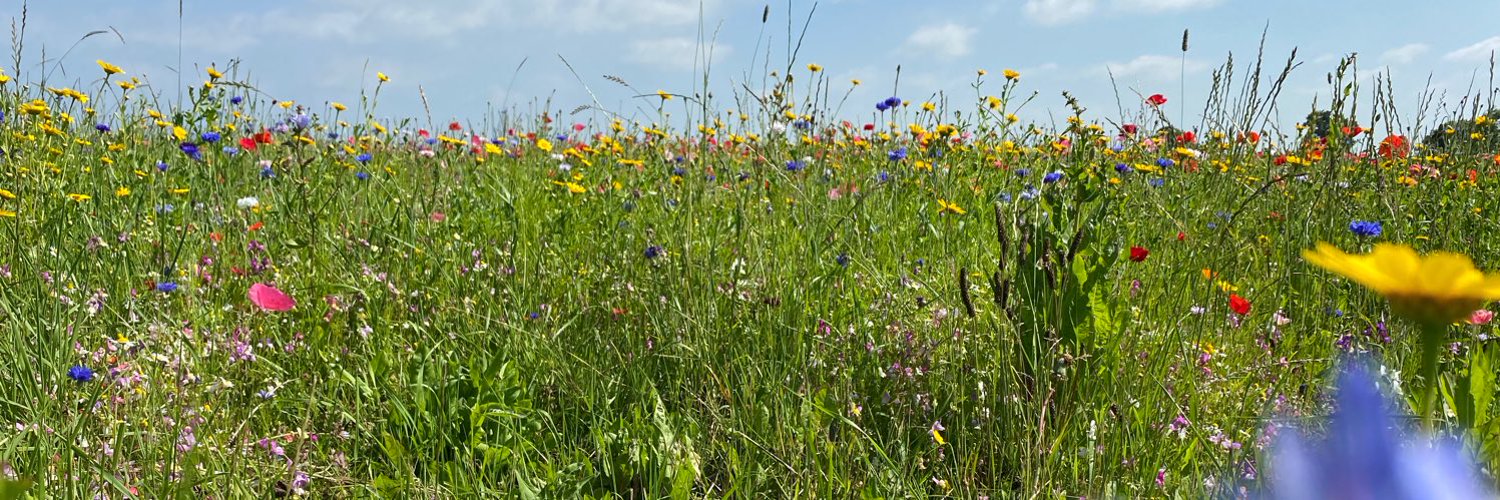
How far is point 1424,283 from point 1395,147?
3040 mm

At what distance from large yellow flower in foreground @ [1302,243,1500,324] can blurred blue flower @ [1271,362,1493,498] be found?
277mm

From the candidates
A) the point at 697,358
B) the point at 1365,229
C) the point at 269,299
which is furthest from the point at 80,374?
the point at 1365,229

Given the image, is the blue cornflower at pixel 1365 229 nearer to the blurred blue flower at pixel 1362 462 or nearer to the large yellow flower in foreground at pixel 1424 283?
the large yellow flower in foreground at pixel 1424 283

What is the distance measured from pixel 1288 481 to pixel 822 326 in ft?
6.06

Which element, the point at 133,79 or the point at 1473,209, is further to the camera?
the point at 133,79

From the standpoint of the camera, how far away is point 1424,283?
0.44 m

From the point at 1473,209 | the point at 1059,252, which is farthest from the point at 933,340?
the point at 1473,209

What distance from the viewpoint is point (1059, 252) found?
1.73 metres

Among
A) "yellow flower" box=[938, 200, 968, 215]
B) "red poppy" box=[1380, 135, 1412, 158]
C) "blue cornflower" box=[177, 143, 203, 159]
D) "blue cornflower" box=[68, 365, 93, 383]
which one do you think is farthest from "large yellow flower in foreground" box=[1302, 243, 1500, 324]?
"blue cornflower" box=[177, 143, 203, 159]

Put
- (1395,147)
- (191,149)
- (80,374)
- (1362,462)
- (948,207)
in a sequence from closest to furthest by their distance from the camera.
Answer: (1362,462) → (80,374) → (948,207) → (1395,147) → (191,149)

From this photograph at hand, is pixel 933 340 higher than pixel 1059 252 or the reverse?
the reverse

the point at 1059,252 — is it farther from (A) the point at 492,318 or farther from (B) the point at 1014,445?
(A) the point at 492,318

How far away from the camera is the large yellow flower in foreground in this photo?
1.43ft

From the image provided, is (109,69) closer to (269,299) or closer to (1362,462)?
(269,299)
